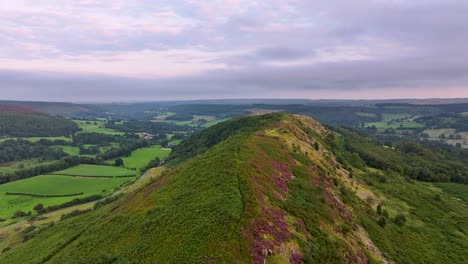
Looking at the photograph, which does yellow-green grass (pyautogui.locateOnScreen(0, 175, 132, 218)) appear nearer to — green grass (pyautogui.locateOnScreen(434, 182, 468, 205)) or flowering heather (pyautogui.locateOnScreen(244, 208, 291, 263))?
flowering heather (pyautogui.locateOnScreen(244, 208, 291, 263))

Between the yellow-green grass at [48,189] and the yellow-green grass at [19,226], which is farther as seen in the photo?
the yellow-green grass at [48,189]

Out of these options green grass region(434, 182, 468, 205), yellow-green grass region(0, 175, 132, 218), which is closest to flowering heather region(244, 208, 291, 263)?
green grass region(434, 182, 468, 205)

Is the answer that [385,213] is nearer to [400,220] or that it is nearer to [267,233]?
[400,220]

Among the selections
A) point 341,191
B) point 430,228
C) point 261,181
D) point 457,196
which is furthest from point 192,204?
point 457,196

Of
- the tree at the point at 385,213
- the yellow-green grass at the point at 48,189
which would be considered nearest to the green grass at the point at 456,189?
the tree at the point at 385,213

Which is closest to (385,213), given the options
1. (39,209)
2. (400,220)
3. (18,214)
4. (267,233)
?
(400,220)

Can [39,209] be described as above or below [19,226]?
below

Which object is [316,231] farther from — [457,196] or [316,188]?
[457,196]

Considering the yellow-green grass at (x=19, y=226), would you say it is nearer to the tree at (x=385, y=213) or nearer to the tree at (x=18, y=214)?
the tree at (x=18, y=214)
